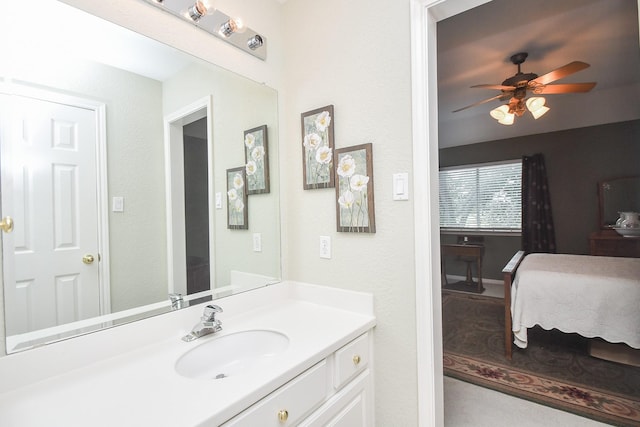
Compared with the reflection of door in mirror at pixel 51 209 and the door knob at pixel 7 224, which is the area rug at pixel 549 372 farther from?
the door knob at pixel 7 224

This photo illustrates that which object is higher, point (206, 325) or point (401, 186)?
point (401, 186)

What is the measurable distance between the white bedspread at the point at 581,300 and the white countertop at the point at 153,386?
1812 millimetres

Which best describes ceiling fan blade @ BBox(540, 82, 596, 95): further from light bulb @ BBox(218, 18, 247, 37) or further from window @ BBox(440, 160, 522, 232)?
light bulb @ BBox(218, 18, 247, 37)

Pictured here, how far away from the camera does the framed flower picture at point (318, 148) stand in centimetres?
157

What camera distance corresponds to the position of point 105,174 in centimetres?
109

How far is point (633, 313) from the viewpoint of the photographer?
2039mm

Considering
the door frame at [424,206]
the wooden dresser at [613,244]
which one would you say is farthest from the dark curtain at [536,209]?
the door frame at [424,206]

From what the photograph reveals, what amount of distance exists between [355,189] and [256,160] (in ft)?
1.94

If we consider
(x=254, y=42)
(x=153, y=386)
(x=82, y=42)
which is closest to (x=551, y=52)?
(x=254, y=42)

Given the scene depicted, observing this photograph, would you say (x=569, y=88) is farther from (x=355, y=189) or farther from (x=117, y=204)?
(x=117, y=204)

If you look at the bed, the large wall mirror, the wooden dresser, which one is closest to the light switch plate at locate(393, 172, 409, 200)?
the large wall mirror

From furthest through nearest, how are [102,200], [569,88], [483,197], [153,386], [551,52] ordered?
[483,197]
[551,52]
[569,88]
[102,200]
[153,386]

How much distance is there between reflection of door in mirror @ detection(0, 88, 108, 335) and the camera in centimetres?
89

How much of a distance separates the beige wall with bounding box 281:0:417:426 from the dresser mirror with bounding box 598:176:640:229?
4.15m
